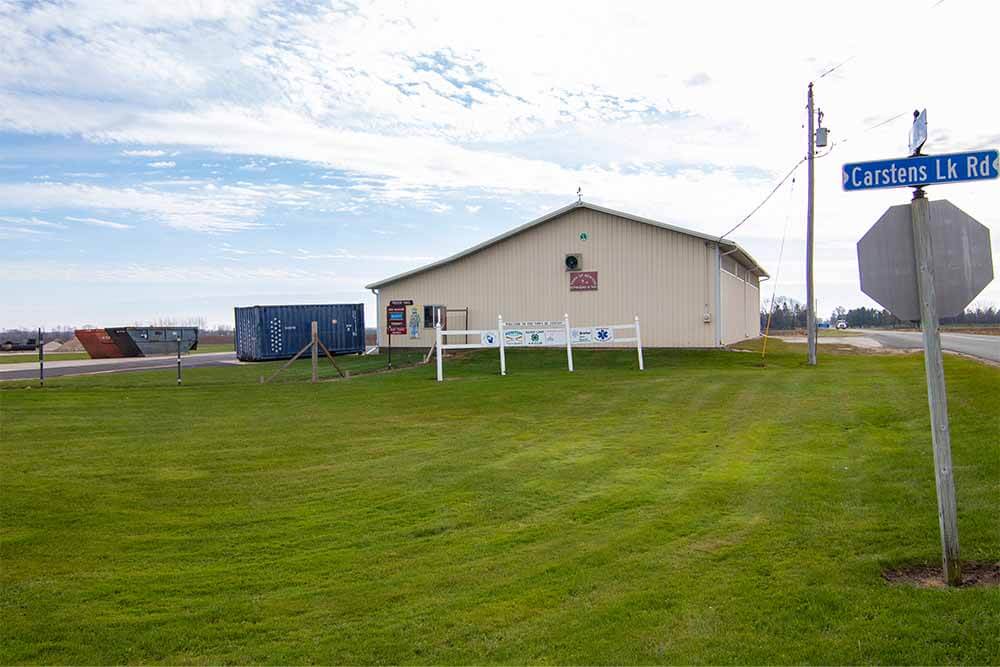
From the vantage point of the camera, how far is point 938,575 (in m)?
5.51

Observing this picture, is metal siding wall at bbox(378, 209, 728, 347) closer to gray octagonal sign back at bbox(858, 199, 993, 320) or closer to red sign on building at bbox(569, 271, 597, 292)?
red sign on building at bbox(569, 271, 597, 292)

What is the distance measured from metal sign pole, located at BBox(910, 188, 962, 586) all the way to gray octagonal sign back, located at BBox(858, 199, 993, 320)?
5 centimetres

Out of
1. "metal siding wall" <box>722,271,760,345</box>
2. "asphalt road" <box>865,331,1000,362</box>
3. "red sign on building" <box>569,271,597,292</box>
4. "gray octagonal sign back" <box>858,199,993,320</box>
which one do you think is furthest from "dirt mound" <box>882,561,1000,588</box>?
"red sign on building" <box>569,271,597,292</box>

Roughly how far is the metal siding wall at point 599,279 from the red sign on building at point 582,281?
7.6 inches

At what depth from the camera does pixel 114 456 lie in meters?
10.1

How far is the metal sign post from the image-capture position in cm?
543

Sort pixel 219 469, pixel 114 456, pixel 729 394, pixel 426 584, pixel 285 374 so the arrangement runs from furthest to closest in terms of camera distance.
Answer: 1. pixel 285 374
2. pixel 729 394
3. pixel 114 456
4. pixel 219 469
5. pixel 426 584

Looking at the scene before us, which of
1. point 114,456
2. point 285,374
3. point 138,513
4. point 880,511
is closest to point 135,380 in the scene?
point 285,374

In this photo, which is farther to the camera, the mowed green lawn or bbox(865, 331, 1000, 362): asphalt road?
bbox(865, 331, 1000, 362): asphalt road

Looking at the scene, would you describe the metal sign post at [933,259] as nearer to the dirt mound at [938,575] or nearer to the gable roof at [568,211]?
the dirt mound at [938,575]

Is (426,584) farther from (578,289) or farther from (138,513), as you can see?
(578,289)

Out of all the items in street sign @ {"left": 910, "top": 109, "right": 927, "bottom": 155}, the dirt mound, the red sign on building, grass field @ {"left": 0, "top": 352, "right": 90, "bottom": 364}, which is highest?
the red sign on building

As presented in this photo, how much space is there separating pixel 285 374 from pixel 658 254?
13943mm

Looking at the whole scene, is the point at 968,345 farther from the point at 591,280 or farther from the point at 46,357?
the point at 46,357
